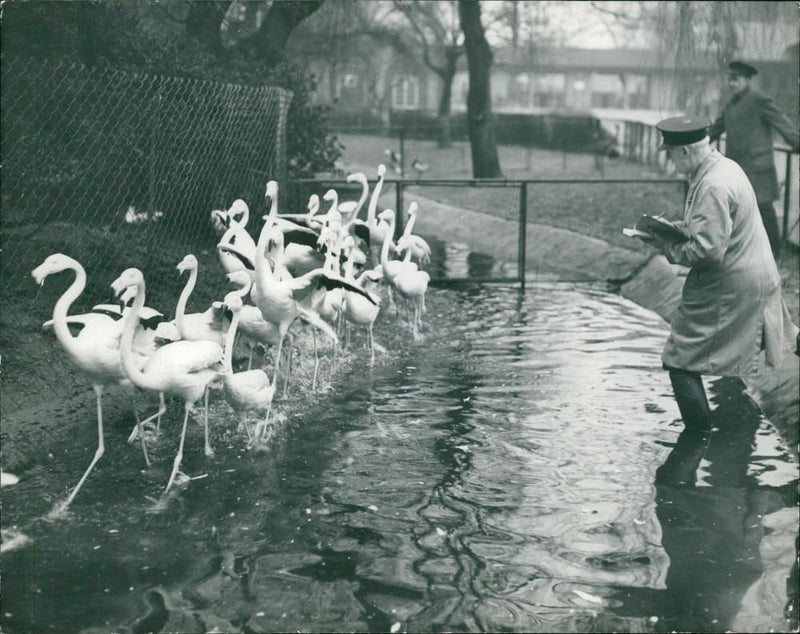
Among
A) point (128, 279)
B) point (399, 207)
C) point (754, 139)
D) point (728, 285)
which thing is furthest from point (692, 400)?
point (399, 207)

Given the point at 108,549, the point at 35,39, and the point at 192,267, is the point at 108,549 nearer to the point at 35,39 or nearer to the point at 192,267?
the point at 192,267

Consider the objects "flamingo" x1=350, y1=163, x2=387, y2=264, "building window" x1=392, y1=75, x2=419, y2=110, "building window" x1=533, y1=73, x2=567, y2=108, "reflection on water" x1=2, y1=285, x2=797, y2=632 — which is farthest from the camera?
"building window" x1=392, y1=75, x2=419, y2=110

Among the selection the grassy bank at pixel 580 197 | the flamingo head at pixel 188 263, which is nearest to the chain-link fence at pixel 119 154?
the flamingo head at pixel 188 263

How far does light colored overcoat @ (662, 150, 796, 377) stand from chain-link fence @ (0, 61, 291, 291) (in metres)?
4.32

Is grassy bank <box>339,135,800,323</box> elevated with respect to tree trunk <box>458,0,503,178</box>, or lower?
lower

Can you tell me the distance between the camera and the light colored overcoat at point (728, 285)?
6715 millimetres

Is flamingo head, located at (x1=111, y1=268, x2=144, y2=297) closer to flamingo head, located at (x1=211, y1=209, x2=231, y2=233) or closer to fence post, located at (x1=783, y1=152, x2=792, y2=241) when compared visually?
flamingo head, located at (x1=211, y1=209, x2=231, y2=233)

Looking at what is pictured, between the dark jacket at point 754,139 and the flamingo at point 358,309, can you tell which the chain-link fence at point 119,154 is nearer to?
the flamingo at point 358,309

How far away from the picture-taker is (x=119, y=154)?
959 centimetres

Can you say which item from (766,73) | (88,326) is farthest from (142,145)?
(766,73)

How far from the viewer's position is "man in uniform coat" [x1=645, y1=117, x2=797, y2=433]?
674 cm

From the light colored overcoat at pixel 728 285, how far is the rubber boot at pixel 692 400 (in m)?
0.10

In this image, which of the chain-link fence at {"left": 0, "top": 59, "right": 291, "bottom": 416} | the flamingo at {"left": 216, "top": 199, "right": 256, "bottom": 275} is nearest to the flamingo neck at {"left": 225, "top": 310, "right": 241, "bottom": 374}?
the chain-link fence at {"left": 0, "top": 59, "right": 291, "bottom": 416}

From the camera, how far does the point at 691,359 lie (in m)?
6.96
